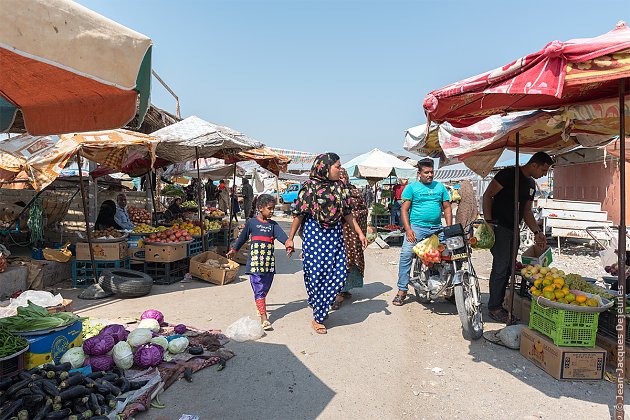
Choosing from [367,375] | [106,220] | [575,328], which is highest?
[106,220]

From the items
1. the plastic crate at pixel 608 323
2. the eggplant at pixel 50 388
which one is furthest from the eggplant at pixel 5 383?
the plastic crate at pixel 608 323

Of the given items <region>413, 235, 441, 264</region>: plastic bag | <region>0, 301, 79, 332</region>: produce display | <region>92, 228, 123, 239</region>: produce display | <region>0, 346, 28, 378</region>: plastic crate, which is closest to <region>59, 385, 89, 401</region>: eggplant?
<region>0, 346, 28, 378</region>: plastic crate

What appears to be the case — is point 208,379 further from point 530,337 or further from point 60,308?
point 530,337

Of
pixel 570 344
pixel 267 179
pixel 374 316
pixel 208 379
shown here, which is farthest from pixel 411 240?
pixel 267 179

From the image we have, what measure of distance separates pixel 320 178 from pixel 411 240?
5.93 ft

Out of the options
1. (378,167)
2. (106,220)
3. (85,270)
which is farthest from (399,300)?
(378,167)

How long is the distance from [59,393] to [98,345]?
34.9 inches

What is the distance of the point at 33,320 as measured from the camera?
3.70 metres

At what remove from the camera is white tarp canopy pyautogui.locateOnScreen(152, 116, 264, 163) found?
7453 millimetres

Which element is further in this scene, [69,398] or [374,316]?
[374,316]

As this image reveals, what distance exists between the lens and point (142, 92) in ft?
7.52

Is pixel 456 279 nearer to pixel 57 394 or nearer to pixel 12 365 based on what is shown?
pixel 57 394

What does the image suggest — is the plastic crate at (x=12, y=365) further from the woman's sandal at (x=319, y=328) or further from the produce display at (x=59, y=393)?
the woman's sandal at (x=319, y=328)

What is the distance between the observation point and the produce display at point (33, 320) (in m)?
3.59
